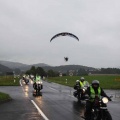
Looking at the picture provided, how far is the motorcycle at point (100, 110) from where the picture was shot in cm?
1169

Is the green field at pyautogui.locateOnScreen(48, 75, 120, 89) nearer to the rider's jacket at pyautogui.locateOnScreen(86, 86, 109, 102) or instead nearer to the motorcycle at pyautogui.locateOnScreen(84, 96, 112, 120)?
the rider's jacket at pyautogui.locateOnScreen(86, 86, 109, 102)

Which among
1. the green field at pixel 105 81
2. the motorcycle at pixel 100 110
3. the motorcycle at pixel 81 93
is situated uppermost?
the green field at pixel 105 81

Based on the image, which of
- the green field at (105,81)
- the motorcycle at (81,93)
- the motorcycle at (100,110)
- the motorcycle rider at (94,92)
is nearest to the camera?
the motorcycle at (100,110)

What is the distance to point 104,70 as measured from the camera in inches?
6191

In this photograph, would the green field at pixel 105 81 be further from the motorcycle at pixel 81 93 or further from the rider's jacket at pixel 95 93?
the rider's jacket at pixel 95 93

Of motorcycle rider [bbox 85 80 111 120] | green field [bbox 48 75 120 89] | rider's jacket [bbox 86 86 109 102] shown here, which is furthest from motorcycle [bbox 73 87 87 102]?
green field [bbox 48 75 120 89]

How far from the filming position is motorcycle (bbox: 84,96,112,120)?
11688 mm

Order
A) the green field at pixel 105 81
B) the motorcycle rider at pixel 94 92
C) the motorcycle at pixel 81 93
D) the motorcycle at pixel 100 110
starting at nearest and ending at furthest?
the motorcycle at pixel 100 110, the motorcycle rider at pixel 94 92, the motorcycle at pixel 81 93, the green field at pixel 105 81

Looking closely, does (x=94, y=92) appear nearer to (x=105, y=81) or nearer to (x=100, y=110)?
(x=100, y=110)

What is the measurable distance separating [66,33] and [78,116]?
20617 millimetres

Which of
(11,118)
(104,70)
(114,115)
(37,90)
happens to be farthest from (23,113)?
(104,70)

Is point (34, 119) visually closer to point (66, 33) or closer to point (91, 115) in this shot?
point (91, 115)

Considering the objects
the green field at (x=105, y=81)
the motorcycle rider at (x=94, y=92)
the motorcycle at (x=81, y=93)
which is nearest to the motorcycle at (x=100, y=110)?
the motorcycle rider at (x=94, y=92)

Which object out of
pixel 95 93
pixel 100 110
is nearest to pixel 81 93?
pixel 95 93
